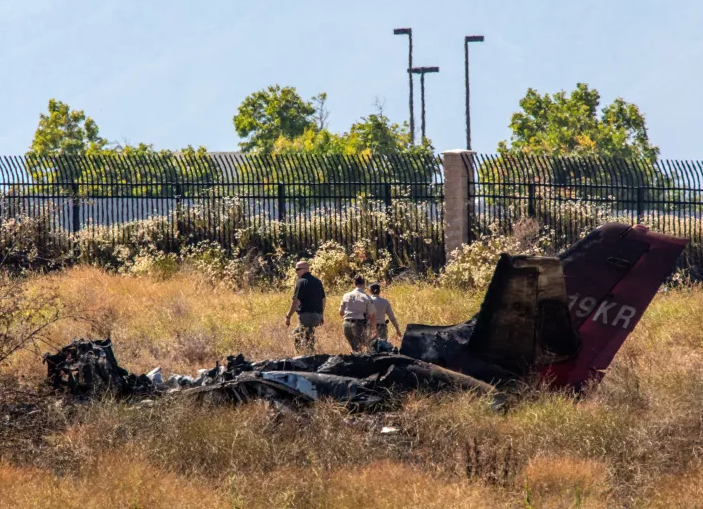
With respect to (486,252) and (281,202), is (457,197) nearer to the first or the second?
(486,252)

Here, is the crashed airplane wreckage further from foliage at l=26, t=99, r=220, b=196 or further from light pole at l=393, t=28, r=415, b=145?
light pole at l=393, t=28, r=415, b=145

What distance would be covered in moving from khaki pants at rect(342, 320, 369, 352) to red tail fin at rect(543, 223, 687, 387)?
408cm

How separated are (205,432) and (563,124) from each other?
169 ft

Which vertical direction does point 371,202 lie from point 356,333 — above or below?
above

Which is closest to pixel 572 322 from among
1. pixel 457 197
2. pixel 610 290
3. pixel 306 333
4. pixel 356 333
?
pixel 610 290

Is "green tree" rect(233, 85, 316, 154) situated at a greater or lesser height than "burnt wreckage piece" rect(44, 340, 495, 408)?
greater

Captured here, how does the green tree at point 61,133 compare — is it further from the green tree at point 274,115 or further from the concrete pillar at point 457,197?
the concrete pillar at point 457,197

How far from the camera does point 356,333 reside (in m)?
13.5

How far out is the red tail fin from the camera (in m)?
9.65

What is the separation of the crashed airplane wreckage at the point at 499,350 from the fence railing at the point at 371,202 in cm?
1056

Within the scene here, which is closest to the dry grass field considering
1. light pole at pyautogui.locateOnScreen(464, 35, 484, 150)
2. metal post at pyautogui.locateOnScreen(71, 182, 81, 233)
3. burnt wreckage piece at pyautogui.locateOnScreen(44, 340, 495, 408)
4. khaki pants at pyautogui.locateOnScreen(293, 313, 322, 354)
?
burnt wreckage piece at pyautogui.locateOnScreen(44, 340, 495, 408)

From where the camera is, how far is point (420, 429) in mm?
8859

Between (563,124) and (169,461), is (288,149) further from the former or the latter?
(169,461)

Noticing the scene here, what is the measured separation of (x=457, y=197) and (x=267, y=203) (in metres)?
4.87
